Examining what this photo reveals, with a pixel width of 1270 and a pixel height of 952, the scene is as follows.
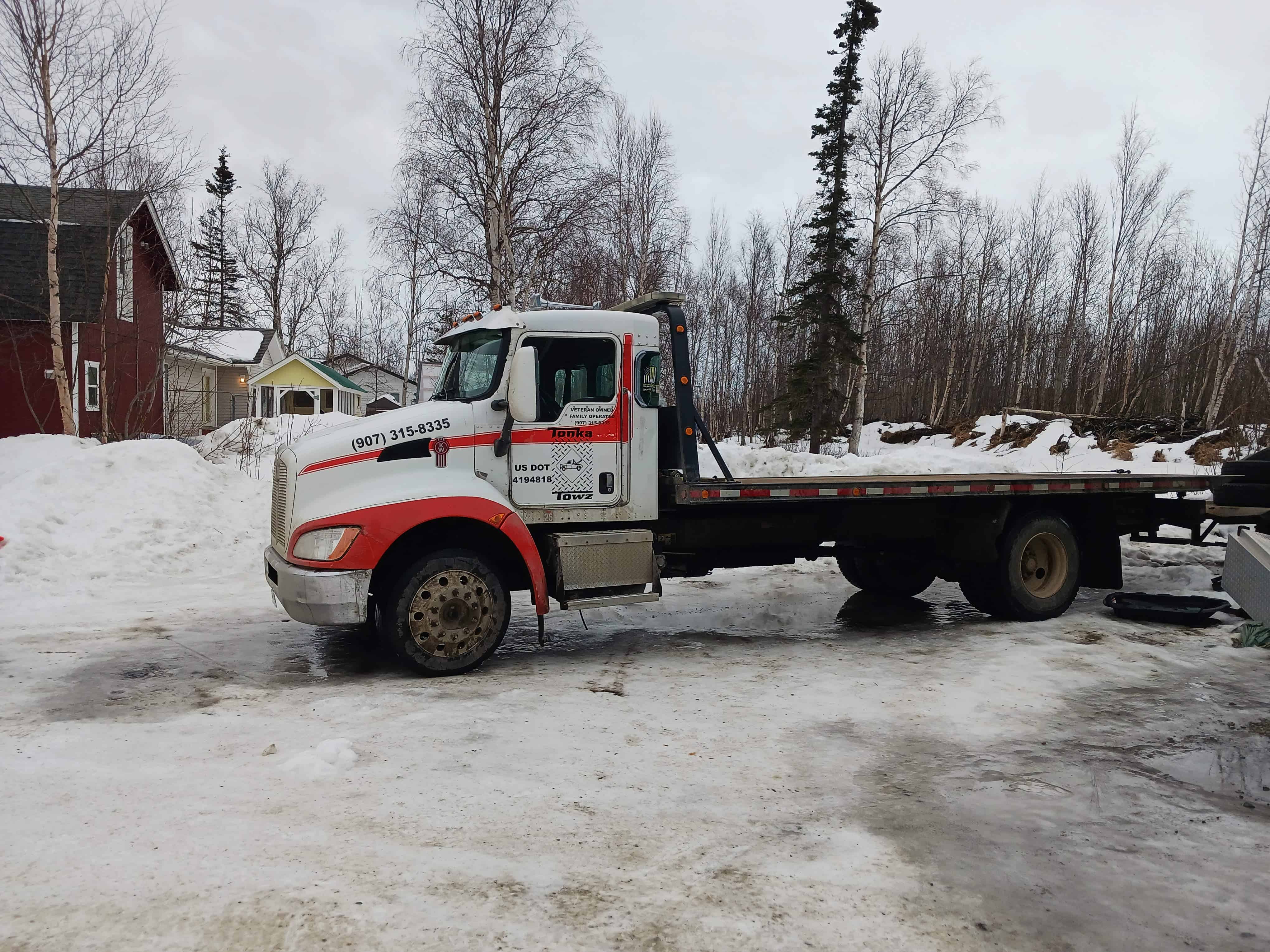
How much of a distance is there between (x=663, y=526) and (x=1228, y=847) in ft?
15.3

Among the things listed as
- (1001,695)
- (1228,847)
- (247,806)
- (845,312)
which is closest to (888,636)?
(1001,695)

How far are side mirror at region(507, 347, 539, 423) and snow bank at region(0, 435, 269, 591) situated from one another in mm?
6133

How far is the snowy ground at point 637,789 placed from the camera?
11.0 ft

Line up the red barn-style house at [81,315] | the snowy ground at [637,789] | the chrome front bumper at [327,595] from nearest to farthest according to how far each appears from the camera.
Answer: the snowy ground at [637,789]
the chrome front bumper at [327,595]
the red barn-style house at [81,315]

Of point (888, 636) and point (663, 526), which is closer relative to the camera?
point (663, 526)

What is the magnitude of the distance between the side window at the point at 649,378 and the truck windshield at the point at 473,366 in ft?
3.66

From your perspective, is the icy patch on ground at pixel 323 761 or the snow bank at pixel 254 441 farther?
the snow bank at pixel 254 441

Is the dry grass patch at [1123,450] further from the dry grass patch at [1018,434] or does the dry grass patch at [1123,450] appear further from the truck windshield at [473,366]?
the truck windshield at [473,366]

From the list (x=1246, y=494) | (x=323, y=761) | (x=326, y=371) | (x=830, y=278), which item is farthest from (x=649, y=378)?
(x=326, y=371)

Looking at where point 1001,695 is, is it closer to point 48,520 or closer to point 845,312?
point 48,520

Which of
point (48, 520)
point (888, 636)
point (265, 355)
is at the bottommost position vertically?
point (888, 636)

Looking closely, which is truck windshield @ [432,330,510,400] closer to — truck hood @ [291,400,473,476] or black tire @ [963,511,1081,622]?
truck hood @ [291,400,473,476]

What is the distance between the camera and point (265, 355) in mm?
43531

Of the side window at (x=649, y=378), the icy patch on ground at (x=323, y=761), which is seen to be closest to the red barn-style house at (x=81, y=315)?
the side window at (x=649, y=378)
